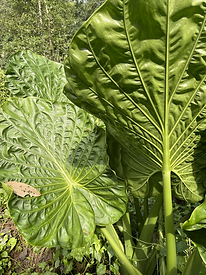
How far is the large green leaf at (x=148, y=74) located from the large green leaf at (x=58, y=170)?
0.23 metres

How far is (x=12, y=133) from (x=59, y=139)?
0.63ft

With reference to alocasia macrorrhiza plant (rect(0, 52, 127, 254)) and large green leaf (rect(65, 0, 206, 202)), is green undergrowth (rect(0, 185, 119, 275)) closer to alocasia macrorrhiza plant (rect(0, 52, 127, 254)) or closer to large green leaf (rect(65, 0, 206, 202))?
alocasia macrorrhiza plant (rect(0, 52, 127, 254))

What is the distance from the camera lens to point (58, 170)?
904 mm

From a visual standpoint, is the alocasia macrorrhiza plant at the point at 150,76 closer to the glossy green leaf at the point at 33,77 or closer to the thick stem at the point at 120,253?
the thick stem at the point at 120,253

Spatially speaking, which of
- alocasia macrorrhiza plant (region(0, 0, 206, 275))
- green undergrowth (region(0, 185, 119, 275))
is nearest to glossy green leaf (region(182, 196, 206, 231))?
alocasia macrorrhiza plant (region(0, 0, 206, 275))

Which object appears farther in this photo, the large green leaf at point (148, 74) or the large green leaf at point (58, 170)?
the large green leaf at point (58, 170)

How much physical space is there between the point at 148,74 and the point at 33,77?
0.90m

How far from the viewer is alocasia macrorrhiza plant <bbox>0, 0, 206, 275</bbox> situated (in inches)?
17.7

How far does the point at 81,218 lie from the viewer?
28.8 inches

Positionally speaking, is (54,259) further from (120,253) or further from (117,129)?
(117,129)

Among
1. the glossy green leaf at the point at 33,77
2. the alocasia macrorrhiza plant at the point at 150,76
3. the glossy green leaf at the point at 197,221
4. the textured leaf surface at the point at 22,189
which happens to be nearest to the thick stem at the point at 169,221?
the alocasia macrorrhiza plant at the point at 150,76

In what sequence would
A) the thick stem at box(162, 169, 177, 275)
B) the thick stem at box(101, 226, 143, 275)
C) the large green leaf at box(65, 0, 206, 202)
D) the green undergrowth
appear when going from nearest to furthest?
the large green leaf at box(65, 0, 206, 202) → the thick stem at box(162, 169, 177, 275) → the thick stem at box(101, 226, 143, 275) → the green undergrowth

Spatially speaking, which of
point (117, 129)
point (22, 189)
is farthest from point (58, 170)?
point (117, 129)

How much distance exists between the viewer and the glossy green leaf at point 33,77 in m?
1.20
